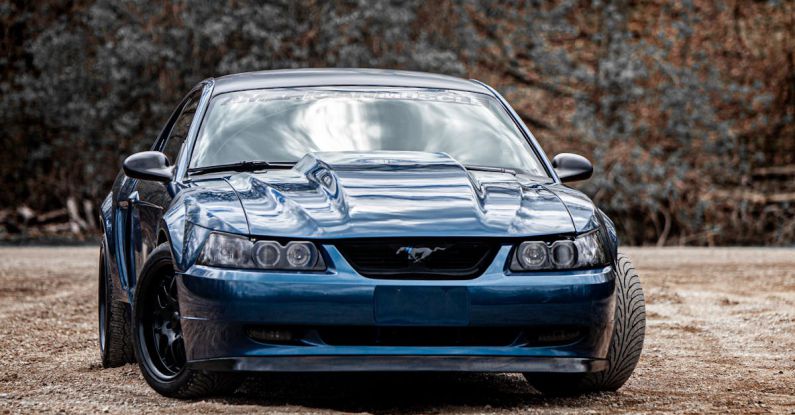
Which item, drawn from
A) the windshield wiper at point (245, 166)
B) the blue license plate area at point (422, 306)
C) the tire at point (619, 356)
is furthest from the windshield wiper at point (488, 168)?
the blue license plate area at point (422, 306)

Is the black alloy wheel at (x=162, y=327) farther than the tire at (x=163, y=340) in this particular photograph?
Yes

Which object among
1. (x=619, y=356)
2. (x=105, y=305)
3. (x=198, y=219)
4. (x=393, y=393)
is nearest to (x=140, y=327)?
(x=198, y=219)

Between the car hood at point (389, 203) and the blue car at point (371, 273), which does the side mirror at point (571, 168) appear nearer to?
the blue car at point (371, 273)

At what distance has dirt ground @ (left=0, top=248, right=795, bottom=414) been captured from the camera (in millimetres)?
5414

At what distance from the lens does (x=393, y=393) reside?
5.84 meters

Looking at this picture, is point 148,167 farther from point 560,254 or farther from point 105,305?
point 560,254

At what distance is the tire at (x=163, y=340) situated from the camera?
5.39 m

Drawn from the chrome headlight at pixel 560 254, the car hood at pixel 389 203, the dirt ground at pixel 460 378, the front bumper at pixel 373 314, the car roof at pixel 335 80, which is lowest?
the dirt ground at pixel 460 378

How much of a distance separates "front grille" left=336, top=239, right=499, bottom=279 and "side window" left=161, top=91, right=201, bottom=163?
1.79 meters

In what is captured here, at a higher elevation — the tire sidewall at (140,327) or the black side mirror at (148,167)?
the black side mirror at (148,167)

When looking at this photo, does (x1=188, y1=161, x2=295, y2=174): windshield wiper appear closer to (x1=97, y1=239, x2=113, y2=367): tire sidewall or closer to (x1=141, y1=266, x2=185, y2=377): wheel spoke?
(x1=141, y1=266, x2=185, y2=377): wheel spoke

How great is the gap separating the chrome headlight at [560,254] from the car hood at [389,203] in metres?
0.05

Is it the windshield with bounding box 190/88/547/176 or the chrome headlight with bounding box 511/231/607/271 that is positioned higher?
the windshield with bounding box 190/88/547/176

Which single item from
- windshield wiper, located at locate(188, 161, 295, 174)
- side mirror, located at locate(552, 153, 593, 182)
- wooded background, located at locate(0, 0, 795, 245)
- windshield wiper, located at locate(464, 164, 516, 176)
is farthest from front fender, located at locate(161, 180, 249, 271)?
wooded background, located at locate(0, 0, 795, 245)
